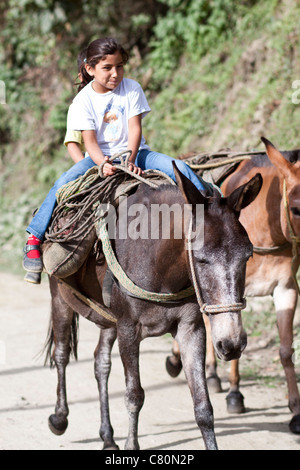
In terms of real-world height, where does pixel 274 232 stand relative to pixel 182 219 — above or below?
below

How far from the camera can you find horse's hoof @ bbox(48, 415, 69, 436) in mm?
4922

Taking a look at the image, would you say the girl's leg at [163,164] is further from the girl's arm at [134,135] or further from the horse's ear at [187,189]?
the horse's ear at [187,189]

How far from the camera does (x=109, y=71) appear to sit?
407cm

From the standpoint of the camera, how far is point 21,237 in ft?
48.8

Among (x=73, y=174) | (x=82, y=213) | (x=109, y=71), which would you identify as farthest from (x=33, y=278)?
(x=109, y=71)

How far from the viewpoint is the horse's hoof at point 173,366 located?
639 centimetres

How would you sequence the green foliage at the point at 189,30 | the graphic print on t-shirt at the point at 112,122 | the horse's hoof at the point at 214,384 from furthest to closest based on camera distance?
the green foliage at the point at 189,30, the horse's hoof at the point at 214,384, the graphic print on t-shirt at the point at 112,122

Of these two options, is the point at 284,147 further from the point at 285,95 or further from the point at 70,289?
the point at 70,289

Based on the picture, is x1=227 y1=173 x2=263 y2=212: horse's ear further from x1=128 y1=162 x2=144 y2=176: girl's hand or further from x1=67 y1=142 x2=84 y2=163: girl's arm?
x1=67 y1=142 x2=84 y2=163: girl's arm

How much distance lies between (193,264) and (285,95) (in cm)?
701

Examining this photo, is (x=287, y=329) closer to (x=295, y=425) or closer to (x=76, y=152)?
(x=295, y=425)

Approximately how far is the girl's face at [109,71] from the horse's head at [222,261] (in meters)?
1.12

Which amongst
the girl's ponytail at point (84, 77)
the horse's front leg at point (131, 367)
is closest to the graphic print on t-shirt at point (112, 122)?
the girl's ponytail at point (84, 77)
